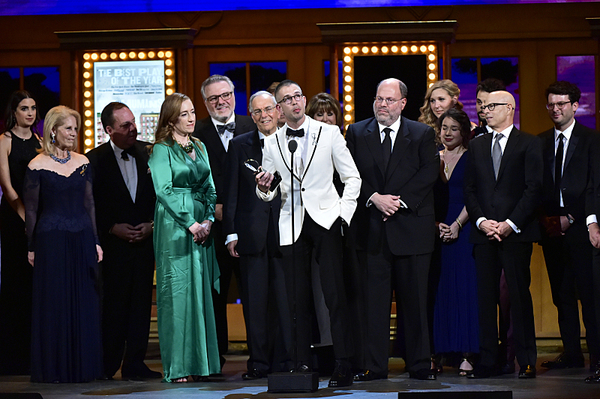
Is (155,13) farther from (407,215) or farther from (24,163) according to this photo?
(407,215)

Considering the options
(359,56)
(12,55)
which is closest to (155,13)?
(12,55)

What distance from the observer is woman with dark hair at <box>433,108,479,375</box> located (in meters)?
5.21

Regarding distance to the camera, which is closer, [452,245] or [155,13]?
[452,245]

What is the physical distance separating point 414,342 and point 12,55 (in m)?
6.24

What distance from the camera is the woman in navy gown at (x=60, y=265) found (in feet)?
16.9

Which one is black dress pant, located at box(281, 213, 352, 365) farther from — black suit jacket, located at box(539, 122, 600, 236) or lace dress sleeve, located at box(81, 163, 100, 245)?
black suit jacket, located at box(539, 122, 600, 236)

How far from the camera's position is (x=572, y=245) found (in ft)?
17.5

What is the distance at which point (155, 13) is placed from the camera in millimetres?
9062

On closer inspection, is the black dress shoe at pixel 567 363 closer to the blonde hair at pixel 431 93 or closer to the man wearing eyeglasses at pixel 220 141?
the blonde hair at pixel 431 93

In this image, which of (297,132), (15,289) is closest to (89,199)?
(15,289)

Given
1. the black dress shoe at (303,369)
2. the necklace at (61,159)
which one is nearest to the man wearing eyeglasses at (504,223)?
the black dress shoe at (303,369)

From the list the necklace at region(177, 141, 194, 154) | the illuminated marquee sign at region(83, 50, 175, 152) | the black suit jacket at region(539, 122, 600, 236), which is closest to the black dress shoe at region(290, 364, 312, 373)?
the necklace at region(177, 141, 194, 154)

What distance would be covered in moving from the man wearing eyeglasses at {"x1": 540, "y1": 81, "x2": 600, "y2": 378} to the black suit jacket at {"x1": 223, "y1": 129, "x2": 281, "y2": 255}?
5.95 ft

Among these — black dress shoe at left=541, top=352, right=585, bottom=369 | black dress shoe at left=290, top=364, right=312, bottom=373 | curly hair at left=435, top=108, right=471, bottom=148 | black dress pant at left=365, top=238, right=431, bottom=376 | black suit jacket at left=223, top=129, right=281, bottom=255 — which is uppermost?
curly hair at left=435, top=108, right=471, bottom=148
